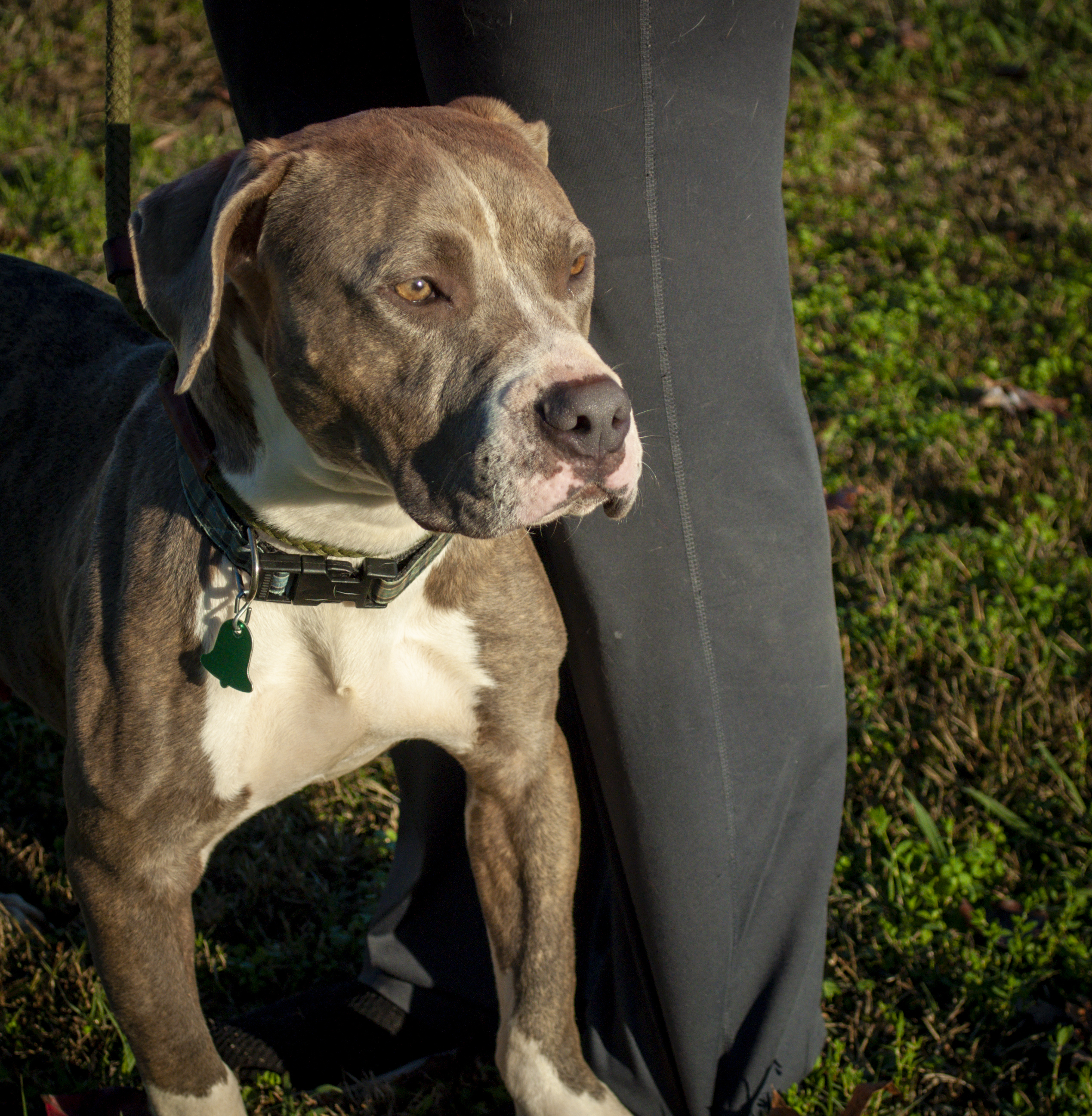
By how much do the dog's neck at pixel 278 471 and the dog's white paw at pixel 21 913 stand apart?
4.82 feet

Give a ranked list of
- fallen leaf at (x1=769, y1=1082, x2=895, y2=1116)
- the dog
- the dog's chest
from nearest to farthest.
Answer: the dog → the dog's chest → fallen leaf at (x1=769, y1=1082, x2=895, y2=1116)

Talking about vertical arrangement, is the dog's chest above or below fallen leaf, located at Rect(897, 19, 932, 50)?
above

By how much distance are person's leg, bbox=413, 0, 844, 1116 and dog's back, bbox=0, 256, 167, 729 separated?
0.99 metres

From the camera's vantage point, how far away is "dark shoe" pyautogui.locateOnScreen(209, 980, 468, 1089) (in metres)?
2.74

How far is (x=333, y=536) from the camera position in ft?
7.32

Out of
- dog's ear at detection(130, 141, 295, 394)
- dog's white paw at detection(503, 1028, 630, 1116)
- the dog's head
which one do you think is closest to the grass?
dog's white paw at detection(503, 1028, 630, 1116)

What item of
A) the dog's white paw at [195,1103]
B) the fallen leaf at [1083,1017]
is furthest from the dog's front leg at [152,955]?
the fallen leaf at [1083,1017]

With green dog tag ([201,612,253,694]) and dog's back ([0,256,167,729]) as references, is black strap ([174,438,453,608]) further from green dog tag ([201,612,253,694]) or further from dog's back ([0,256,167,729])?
dog's back ([0,256,167,729])

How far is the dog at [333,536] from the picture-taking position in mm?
1968

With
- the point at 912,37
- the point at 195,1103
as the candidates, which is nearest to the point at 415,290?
the point at 195,1103

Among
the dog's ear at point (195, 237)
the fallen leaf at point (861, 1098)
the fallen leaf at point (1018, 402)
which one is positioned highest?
the dog's ear at point (195, 237)

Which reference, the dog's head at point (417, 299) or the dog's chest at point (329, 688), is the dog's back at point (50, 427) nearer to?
the dog's chest at point (329, 688)

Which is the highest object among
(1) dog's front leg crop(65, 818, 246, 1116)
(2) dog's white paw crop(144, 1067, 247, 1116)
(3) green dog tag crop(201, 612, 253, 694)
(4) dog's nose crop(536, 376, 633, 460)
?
(4) dog's nose crop(536, 376, 633, 460)

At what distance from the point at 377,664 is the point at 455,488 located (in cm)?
48
